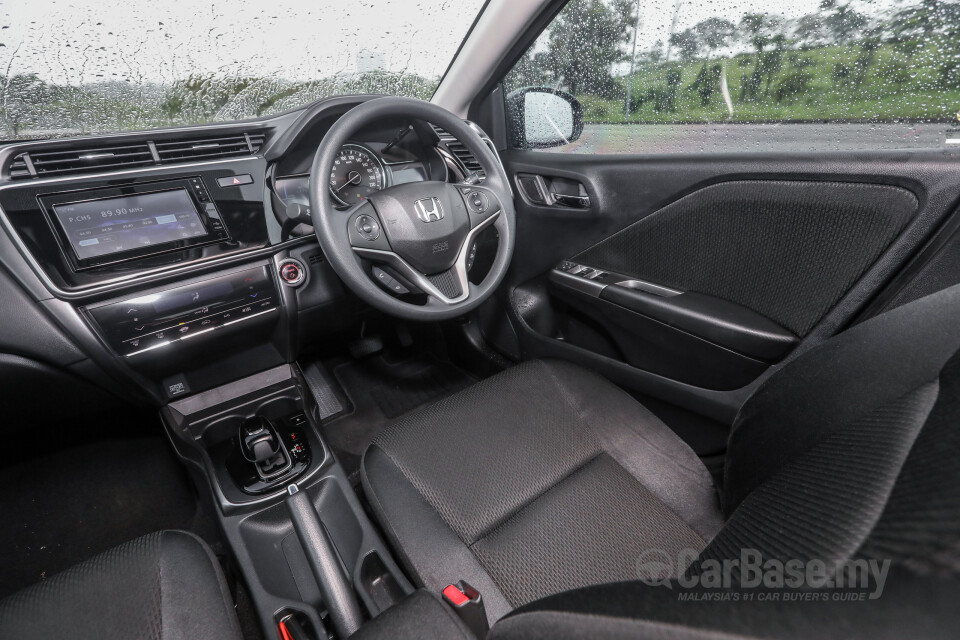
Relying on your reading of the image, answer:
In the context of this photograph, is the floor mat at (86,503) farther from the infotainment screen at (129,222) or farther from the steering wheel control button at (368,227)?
the steering wheel control button at (368,227)

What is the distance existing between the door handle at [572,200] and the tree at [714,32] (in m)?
0.50

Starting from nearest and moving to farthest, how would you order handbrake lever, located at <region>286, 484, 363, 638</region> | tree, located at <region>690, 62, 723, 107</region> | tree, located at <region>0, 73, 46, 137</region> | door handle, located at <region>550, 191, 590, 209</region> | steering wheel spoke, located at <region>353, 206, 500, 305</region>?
handbrake lever, located at <region>286, 484, 363, 638</region>
tree, located at <region>0, 73, 46, 137</region>
steering wheel spoke, located at <region>353, 206, 500, 305</region>
tree, located at <region>690, 62, 723, 107</region>
door handle, located at <region>550, 191, 590, 209</region>

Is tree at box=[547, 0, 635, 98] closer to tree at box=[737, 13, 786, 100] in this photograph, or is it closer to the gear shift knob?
tree at box=[737, 13, 786, 100]

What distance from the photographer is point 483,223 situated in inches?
53.5

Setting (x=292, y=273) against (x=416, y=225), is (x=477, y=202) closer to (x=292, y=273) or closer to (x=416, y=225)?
(x=416, y=225)

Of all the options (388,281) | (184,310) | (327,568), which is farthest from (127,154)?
(327,568)

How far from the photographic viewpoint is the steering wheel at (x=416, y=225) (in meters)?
1.13

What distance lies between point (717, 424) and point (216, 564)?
120 cm

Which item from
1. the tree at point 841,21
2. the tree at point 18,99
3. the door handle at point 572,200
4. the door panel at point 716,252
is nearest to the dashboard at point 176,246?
the tree at point 18,99

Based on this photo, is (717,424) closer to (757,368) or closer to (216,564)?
(757,368)

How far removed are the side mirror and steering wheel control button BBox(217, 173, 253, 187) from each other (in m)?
0.98

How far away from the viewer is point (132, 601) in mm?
795

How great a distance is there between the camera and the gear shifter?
1.31 meters

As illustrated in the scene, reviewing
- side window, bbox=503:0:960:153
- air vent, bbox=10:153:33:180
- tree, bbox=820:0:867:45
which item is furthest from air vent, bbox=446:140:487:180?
air vent, bbox=10:153:33:180
